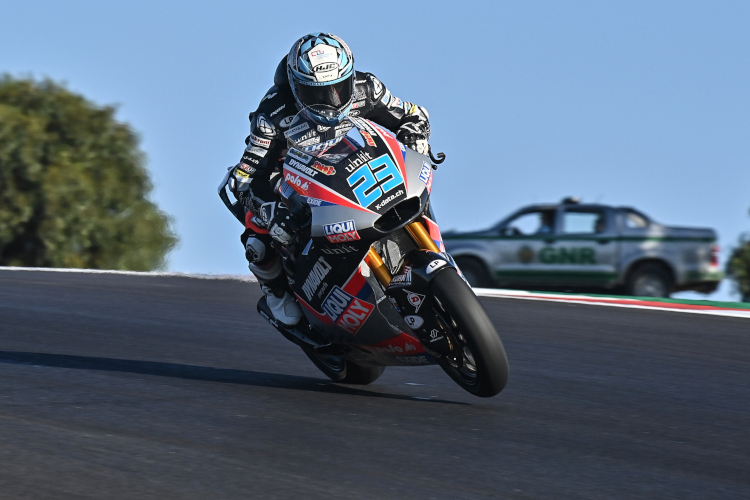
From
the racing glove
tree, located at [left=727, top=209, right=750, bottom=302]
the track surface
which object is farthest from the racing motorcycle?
tree, located at [left=727, top=209, right=750, bottom=302]

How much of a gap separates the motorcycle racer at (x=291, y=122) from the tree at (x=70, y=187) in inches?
1146

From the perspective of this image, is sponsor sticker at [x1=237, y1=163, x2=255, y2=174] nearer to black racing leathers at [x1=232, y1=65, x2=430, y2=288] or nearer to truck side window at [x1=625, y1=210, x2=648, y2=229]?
black racing leathers at [x1=232, y1=65, x2=430, y2=288]

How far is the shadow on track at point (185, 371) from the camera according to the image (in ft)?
21.2

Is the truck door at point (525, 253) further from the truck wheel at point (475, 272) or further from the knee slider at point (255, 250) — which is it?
the knee slider at point (255, 250)

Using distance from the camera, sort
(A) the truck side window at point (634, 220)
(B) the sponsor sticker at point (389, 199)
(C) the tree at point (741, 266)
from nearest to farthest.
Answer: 1. (B) the sponsor sticker at point (389, 199)
2. (A) the truck side window at point (634, 220)
3. (C) the tree at point (741, 266)

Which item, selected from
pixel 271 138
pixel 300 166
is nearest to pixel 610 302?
pixel 271 138

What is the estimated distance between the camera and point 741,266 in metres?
25.9

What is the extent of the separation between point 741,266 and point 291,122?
2194 centimetres

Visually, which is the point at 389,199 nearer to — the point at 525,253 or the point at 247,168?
the point at 247,168

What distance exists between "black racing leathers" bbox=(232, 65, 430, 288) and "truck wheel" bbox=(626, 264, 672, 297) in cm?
1070

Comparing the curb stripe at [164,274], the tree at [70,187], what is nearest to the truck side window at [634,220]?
the curb stripe at [164,274]

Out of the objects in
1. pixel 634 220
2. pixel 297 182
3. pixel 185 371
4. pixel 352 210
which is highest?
pixel 297 182

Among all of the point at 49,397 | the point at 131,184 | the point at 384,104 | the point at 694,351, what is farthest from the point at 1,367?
the point at 131,184

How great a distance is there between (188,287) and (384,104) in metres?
7.93
